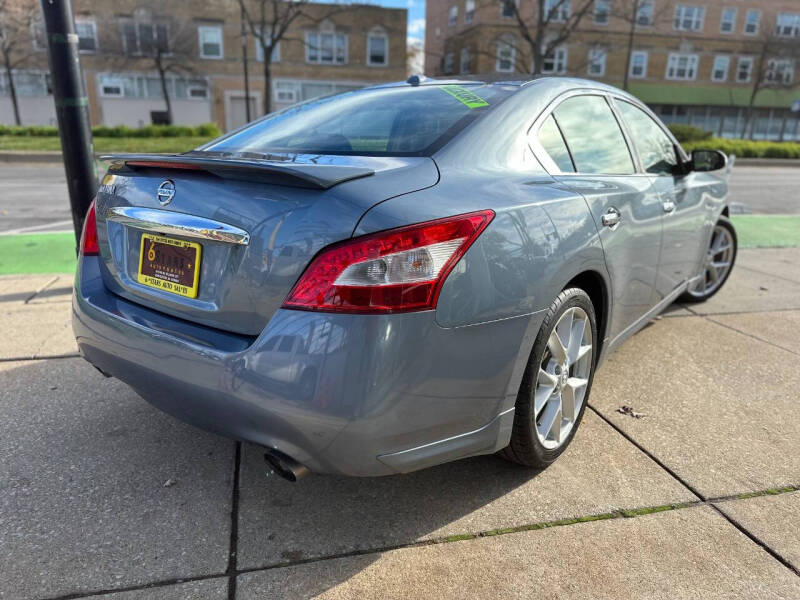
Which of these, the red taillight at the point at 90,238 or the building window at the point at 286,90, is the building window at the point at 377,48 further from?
the red taillight at the point at 90,238

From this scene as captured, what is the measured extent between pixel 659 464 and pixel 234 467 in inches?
72.1

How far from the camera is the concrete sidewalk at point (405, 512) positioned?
1.98m

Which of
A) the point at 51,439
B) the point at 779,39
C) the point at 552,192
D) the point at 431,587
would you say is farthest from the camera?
the point at 779,39

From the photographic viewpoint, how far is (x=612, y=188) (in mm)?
2830

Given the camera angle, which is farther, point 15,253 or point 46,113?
point 46,113

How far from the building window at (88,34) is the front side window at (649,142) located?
41881 mm

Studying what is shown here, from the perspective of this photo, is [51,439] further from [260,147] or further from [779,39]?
[779,39]

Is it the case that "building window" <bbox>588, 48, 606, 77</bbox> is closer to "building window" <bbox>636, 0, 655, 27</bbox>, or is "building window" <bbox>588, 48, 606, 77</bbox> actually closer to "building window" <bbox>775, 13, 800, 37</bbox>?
"building window" <bbox>636, 0, 655, 27</bbox>

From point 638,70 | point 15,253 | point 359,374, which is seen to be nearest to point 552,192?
point 359,374

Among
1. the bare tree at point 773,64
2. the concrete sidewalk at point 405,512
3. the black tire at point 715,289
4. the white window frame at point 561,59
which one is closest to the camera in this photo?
the concrete sidewalk at point 405,512

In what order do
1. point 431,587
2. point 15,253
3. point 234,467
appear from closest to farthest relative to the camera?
point 431,587 < point 234,467 < point 15,253

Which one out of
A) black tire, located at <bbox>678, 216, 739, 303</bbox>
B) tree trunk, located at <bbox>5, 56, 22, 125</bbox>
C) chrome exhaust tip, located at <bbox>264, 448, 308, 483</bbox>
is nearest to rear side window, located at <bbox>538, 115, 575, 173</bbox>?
chrome exhaust tip, located at <bbox>264, 448, 308, 483</bbox>

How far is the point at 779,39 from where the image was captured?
4619 cm

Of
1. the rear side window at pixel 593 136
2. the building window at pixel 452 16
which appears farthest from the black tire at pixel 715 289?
the building window at pixel 452 16
